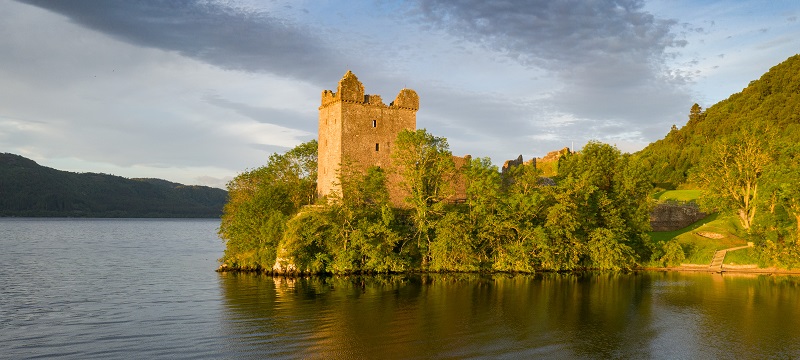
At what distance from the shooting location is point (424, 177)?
48969mm

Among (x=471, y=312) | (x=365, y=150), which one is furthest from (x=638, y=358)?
(x=365, y=150)

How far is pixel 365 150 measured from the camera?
5091 cm

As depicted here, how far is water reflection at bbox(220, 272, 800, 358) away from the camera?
2266 centimetres

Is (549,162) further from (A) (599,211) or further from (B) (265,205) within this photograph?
(B) (265,205)

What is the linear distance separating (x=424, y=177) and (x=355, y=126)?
306 inches

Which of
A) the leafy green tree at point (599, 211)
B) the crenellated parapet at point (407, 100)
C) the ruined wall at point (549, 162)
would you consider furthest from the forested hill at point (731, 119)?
the crenellated parapet at point (407, 100)

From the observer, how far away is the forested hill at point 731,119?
86750 mm

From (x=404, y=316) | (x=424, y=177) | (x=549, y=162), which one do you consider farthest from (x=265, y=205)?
(x=549, y=162)

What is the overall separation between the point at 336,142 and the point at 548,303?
81.8ft

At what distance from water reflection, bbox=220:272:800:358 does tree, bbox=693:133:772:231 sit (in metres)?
9.88

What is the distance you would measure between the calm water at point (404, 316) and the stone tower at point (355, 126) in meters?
11.6

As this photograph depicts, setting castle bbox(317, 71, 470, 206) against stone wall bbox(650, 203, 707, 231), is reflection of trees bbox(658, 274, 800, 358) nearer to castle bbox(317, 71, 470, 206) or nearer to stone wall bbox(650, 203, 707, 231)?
stone wall bbox(650, 203, 707, 231)

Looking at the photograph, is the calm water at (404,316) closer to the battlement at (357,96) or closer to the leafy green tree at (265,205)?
the leafy green tree at (265,205)

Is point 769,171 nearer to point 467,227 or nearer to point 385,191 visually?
point 467,227
